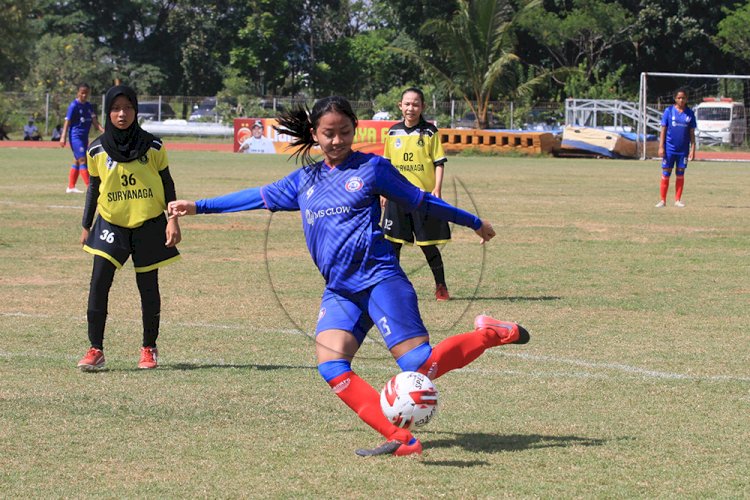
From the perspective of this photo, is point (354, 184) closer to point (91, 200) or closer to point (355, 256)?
Answer: point (355, 256)

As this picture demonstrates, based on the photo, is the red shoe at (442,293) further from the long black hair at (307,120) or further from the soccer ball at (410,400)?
the soccer ball at (410,400)

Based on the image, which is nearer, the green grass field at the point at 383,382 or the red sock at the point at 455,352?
the green grass field at the point at 383,382

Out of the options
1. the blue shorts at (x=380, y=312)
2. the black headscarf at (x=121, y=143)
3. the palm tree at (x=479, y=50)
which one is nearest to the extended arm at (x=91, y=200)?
the black headscarf at (x=121, y=143)

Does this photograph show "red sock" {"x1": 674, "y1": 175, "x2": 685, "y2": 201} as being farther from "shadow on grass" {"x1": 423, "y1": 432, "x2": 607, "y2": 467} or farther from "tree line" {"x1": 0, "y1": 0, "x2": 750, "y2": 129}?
"tree line" {"x1": 0, "y1": 0, "x2": 750, "y2": 129}

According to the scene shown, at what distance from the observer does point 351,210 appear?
575 centimetres

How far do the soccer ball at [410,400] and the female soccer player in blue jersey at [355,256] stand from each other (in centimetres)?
11

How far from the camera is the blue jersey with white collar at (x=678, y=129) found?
21.7 metres

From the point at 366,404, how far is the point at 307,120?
1.52 m

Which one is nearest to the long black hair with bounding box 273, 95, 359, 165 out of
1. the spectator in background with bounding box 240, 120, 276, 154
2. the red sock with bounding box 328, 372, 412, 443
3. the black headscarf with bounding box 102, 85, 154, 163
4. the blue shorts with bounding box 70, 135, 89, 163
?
the red sock with bounding box 328, 372, 412, 443

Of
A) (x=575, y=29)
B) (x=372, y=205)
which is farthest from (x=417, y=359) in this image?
(x=575, y=29)

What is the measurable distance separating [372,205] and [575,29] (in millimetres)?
55248

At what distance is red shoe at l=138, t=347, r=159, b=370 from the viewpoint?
8109 mm

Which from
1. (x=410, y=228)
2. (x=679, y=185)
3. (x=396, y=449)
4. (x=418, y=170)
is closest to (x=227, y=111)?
(x=679, y=185)

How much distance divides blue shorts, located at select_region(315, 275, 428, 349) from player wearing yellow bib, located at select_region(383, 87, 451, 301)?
16.4ft
